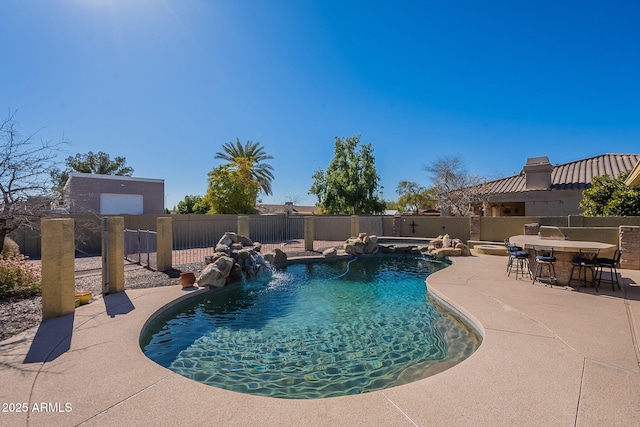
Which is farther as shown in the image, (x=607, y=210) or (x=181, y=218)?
(x=181, y=218)

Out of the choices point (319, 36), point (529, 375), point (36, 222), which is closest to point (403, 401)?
point (529, 375)

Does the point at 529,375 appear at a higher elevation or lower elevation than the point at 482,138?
lower

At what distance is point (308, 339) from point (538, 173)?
21.4m

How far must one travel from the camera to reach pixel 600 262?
22.1 ft

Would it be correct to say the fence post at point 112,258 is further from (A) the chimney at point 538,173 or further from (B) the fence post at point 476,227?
(A) the chimney at point 538,173

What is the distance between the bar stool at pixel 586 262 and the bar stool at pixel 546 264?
35 centimetres

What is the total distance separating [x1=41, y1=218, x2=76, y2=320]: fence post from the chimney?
23818mm

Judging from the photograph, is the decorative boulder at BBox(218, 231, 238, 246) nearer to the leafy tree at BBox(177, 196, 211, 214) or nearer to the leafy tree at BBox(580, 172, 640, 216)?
the leafy tree at BBox(580, 172, 640, 216)

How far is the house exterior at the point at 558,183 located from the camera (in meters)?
18.4

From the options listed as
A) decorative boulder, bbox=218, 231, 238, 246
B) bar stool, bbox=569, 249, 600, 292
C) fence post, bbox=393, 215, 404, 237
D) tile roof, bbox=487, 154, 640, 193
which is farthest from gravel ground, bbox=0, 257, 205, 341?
tile roof, bbox=487, 154, 640, 193

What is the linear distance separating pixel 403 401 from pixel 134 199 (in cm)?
2633

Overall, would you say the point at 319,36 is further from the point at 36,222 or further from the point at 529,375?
the point at 529,375

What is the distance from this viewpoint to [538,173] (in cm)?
1997

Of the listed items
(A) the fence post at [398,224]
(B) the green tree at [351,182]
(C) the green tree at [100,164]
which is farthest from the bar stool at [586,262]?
(C) the green tree at [100,164]
